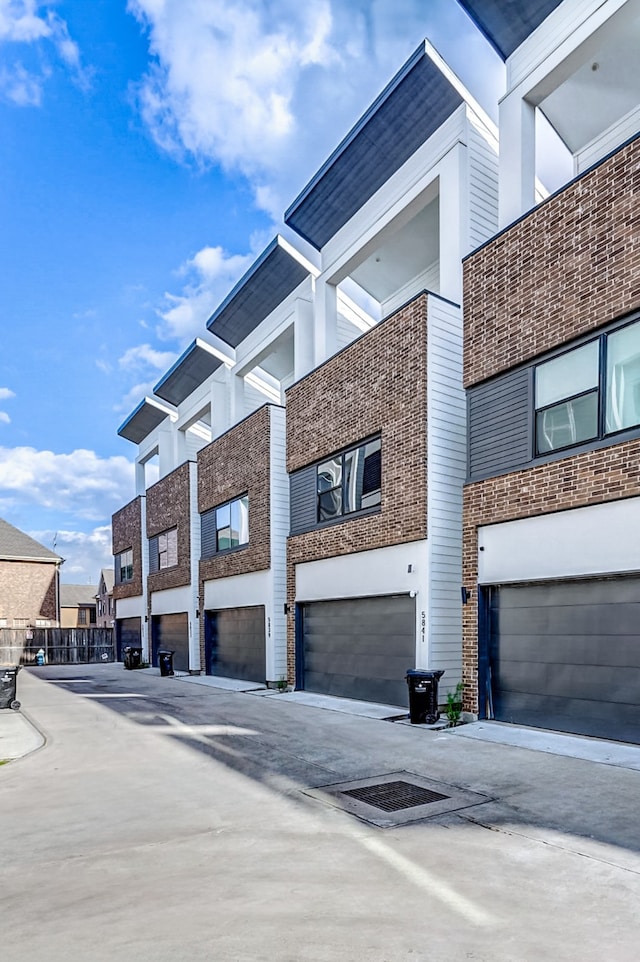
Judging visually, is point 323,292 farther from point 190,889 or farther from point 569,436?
point 190,889

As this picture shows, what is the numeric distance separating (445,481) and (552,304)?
3.89 meters

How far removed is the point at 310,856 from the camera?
5.34m

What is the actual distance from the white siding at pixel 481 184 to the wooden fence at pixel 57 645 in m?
30.3

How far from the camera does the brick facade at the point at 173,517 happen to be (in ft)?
82.3

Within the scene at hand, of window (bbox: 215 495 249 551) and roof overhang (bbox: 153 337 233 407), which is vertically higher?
roof overhang (bbox: 153 337 233 407)

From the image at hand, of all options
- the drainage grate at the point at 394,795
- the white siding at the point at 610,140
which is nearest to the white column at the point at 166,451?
the white siding at the point at 610,140

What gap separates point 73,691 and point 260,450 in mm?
9052

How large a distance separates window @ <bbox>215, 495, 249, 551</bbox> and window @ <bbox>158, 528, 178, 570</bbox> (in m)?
Result: 4.75

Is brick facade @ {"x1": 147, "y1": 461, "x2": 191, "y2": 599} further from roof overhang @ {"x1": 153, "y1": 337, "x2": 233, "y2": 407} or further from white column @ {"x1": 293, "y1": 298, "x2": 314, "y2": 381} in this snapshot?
white column @ {"x1": 293, "y1": 298, "x2": 314, "y2": 381}

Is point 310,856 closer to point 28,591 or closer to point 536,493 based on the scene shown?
point 536,493

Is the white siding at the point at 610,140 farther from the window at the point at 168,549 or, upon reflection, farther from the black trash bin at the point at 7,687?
the window at the point at 168,549

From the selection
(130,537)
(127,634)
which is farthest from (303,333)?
(127,634)

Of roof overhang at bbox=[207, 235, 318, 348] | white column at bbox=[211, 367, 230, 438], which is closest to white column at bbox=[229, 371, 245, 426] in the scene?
white column at bbox=[211, 367, 230, 438]

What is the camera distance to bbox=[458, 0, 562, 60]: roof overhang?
1183 cm
